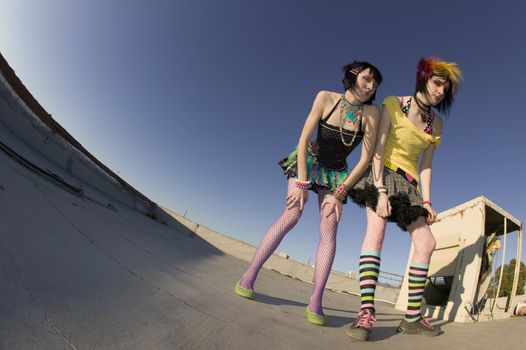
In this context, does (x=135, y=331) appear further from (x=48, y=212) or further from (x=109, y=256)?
(x=48, y=212)

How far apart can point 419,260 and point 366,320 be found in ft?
2.16

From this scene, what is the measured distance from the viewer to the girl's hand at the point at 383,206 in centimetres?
191

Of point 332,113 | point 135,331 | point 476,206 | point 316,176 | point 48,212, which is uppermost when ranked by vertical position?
point 476,206

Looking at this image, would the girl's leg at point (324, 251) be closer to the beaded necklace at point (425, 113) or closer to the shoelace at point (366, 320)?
the shoelace at point (366, 320)

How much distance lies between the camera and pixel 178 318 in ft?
3.33

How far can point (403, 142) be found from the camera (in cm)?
217

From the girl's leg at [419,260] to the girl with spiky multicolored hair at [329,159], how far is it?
0.57 metres

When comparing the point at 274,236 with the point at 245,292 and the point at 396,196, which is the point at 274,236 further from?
the point at 396,196

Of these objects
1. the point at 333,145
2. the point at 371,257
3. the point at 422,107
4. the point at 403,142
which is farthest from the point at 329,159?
the point at 422,107

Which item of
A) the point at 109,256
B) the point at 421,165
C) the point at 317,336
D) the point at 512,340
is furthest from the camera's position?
the point at 421,165

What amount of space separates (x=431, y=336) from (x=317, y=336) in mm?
1016

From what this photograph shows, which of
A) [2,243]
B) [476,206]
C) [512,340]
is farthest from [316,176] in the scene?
[476,206]

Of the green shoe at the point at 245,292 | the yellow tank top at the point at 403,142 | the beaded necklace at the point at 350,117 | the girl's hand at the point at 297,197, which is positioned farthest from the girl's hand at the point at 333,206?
the green shoe at the point at 245,292

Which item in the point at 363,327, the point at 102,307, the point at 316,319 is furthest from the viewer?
the point at 316,319
